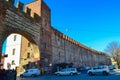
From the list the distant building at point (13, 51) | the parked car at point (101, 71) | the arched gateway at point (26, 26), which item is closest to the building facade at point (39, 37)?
the arched gateway at point (26, 26)

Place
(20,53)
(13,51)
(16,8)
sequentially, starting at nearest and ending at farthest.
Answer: (16,8) < (20,53) < (13,51)

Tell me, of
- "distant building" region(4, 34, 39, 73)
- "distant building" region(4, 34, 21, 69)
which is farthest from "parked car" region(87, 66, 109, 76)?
"distant building" region(4, 34, 21, 69)

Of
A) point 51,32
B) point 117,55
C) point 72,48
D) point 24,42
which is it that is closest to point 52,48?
point 51,32

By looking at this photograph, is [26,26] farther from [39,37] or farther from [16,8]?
[39,37]

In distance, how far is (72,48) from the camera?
164 feet

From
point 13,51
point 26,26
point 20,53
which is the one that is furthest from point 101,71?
point 13,51

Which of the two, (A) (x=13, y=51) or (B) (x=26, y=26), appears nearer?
(B) (x=26, y=26)

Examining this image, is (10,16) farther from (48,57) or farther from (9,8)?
(48,57)

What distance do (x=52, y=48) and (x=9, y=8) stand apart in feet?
51.7

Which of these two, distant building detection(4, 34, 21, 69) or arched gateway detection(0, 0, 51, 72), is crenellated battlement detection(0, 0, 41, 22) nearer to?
arched gateway detection(0, 0, 51, 72)

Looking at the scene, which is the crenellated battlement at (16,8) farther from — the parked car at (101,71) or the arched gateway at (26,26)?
the parked car at (101,71)

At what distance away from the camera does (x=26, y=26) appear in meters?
27.2

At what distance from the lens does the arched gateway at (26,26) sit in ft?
74.5

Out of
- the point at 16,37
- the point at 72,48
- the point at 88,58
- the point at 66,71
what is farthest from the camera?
the point at 88,58
